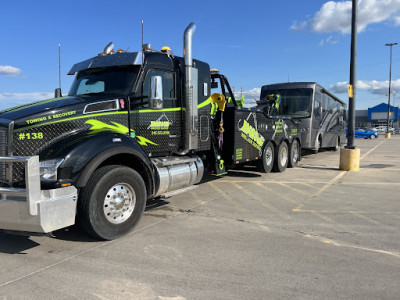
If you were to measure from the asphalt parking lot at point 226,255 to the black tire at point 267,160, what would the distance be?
3.17 m

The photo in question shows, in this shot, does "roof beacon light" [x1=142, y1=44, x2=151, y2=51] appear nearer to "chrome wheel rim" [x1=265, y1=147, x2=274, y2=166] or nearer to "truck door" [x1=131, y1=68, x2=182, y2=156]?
"truck door" [x1=131, y1=68, x2=182, y2=156]

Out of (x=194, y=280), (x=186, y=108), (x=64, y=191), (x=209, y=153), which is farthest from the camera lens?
(x=209, y=153)

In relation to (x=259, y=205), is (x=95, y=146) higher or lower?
higher

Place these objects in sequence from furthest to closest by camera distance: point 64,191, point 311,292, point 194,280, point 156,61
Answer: point 156,61, point 64,191, point 194,280, point 311,292

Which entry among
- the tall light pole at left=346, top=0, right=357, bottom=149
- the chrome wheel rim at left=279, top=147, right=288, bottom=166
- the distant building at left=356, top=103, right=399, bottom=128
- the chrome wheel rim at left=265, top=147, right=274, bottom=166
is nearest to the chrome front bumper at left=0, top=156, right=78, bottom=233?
the chrome wheel rim at left=265, top=147, right=274, bottom=166

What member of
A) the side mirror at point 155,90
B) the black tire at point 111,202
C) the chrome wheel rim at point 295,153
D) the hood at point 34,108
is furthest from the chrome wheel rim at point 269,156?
the hood at point 34,108

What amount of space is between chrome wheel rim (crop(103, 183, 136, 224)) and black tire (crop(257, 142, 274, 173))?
581 centimetres

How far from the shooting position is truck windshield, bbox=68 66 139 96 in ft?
17.7

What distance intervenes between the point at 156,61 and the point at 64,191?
9.43ft

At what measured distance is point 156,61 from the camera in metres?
5.76

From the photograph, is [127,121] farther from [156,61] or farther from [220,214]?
[220,214]

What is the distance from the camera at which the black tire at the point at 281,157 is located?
10.5m

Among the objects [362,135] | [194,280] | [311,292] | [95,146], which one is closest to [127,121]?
[95,146]

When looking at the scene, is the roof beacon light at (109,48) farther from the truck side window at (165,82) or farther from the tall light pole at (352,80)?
the tall light pole at (352,80)
